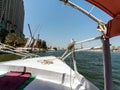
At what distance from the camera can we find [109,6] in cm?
239

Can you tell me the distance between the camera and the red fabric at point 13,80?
10.9 ft

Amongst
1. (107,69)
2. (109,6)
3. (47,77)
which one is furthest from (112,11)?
(47,77)

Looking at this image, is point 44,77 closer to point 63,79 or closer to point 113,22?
point 63,79

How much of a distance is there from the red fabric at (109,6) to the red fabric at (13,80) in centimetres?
189

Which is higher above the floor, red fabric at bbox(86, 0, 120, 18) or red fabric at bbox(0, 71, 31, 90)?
red fabric at bbox(86, 0, 120, 18)

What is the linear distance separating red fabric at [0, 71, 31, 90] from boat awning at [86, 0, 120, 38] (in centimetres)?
189

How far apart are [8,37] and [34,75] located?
59.1 m

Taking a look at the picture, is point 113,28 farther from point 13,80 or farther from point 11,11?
point 11,11

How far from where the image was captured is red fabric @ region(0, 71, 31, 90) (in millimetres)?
3317

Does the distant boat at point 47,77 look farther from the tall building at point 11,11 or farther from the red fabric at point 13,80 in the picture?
the tall building at point 11,11

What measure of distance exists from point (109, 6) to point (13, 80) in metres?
2.24

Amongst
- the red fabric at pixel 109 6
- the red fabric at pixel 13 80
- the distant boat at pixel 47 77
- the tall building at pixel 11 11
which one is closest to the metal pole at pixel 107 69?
the distant boat at pixel 47 77

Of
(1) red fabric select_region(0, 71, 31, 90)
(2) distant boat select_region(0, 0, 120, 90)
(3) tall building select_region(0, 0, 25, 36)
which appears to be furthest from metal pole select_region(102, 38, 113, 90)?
(3) tall building select_region(0, 0, 25, 36)

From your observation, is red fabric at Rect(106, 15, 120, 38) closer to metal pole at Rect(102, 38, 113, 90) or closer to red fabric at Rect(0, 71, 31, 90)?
metal pole at Rect(102, 38, 113, 90)
